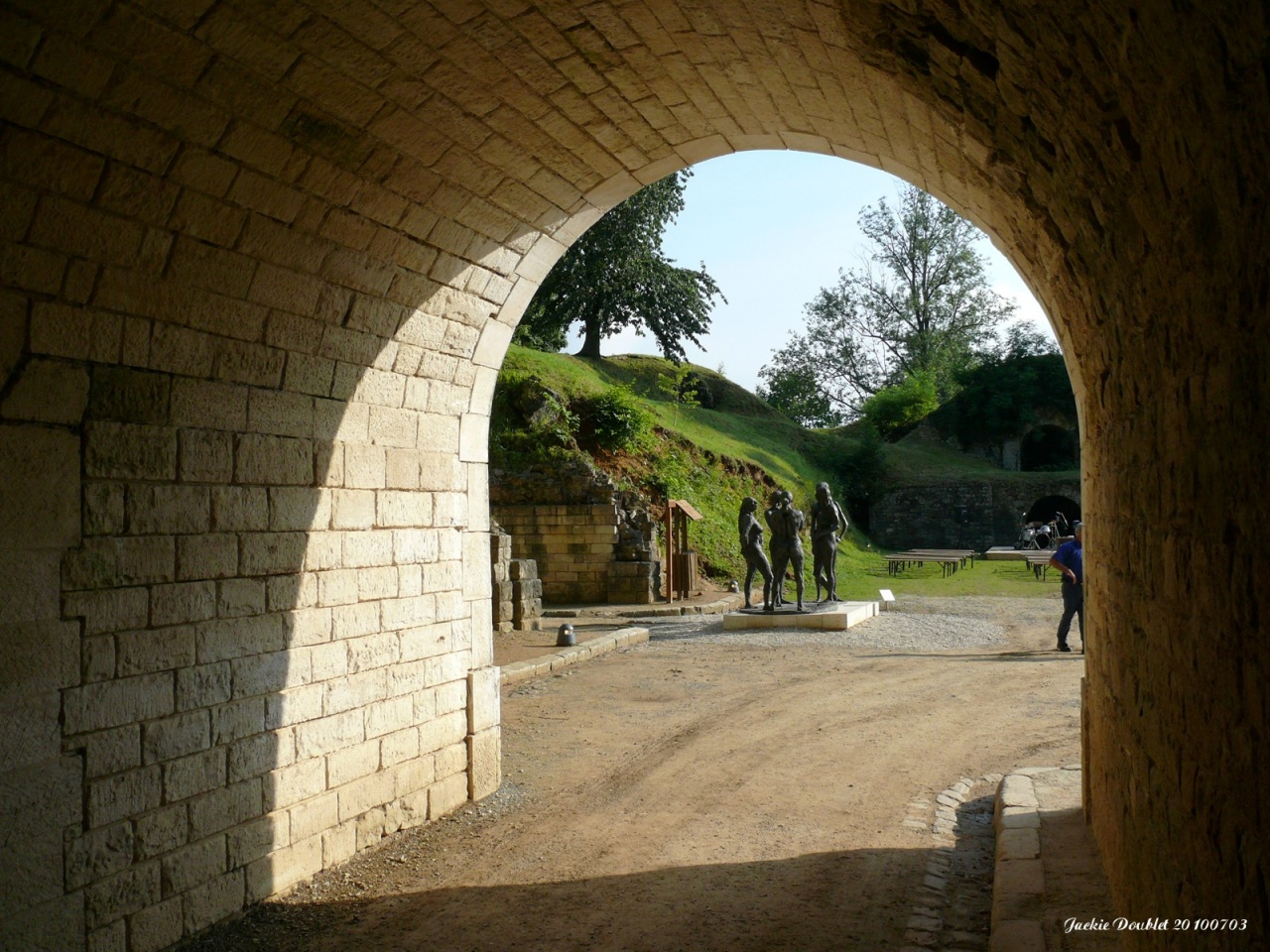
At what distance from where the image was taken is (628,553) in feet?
65.6


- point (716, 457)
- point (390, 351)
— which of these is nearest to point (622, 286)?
point (716, 457)

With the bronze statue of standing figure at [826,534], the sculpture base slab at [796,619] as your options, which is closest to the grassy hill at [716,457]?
the bronze statue of standing figure at [826,534]

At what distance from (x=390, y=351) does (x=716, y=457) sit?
20.9m

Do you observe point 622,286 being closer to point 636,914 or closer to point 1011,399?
point 1011,399

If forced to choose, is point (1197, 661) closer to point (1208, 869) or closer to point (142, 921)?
point (1208, 869)

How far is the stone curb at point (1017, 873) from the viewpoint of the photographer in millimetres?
4066

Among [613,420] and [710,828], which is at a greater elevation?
[613,420]

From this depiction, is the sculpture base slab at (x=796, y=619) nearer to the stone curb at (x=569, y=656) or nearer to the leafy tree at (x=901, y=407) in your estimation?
the stone curb at (x=569, y=656)

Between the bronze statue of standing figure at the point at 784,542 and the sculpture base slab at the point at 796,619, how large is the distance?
0.41 meters

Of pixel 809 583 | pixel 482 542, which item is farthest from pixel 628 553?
pixel 482 542

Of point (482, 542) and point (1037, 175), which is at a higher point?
point (1037, 175)

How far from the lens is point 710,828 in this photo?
20.5 ft

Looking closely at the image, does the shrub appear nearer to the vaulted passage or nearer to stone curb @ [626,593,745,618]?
stone curb @ [626,593,745,618]

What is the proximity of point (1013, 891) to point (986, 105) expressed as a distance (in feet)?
10.8
